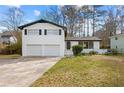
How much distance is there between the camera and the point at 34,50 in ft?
88.6

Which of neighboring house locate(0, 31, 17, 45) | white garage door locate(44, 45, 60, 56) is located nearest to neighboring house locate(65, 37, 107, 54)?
white garage door locate(44, 45, 60, 56)

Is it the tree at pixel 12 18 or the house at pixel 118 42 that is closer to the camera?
the house at pixel 118 42

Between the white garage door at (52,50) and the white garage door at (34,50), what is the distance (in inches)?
25.8

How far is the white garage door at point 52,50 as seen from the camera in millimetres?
26844

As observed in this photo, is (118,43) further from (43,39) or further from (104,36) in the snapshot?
(43,39)

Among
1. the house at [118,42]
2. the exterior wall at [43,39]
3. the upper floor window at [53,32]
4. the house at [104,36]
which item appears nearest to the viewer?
the exterior wall at [43,39]

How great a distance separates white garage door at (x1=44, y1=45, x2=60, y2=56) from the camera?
26.8 meters

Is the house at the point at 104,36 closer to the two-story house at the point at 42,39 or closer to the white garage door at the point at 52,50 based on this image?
the two-story house at the point at 42,39

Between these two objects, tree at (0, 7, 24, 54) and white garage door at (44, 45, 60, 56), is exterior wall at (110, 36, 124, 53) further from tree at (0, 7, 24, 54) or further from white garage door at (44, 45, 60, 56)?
tree at (0, 7, 24, 54)

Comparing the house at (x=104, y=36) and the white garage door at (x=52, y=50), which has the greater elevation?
the house at (x=104, y=36)

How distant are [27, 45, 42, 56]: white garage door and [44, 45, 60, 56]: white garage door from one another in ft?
2.15

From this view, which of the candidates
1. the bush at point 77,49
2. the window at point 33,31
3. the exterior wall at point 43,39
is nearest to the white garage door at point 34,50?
the exterior wall at point 43,39
